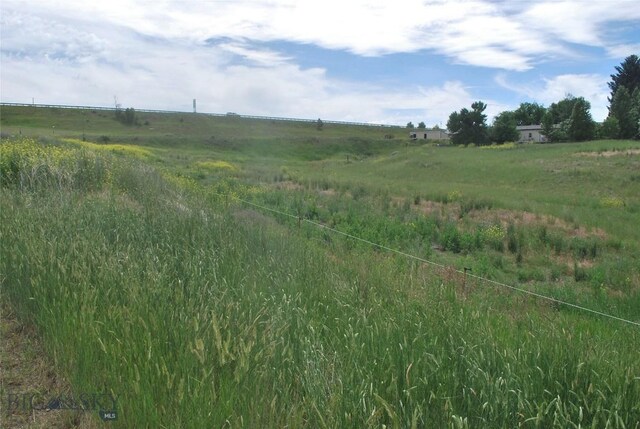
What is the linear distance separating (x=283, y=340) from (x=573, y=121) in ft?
290

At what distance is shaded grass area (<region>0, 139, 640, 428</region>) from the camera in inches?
Result: 123

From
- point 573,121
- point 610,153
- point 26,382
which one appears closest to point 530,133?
point 573,121

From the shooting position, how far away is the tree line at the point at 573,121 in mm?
79000

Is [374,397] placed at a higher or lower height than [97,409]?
higher

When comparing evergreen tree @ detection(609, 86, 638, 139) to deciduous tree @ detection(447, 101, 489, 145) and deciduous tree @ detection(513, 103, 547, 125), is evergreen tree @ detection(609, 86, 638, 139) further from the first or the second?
deciduous tree @ detection(513, 103, 547, 125)

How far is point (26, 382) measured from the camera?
417cm

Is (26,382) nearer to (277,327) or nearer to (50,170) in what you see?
(277,327)

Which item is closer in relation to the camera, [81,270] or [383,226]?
[81,270]

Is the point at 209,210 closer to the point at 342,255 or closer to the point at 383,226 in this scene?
the point at 342,255

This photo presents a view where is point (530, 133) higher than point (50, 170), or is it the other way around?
point (530, 133)

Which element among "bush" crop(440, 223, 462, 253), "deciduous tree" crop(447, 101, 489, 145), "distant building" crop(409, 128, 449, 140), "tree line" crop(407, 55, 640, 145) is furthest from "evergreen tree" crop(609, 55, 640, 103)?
"bush" crop(440, 223, 462, 253)

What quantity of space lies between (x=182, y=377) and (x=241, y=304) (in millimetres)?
1333

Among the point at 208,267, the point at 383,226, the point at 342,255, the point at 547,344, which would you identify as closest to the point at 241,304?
the point at 208,267

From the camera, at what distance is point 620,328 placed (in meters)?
6.41
